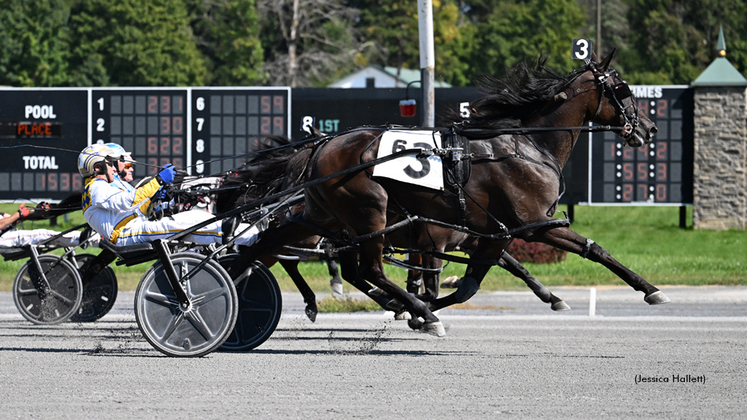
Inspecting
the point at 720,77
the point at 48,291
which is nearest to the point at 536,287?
the point at 48,291

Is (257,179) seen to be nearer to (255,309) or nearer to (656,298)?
(255,309)

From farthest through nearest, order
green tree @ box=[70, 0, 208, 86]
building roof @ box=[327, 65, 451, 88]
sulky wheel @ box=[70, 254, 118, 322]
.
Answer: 1. building roof @ box=[327, 65, 451, 88]
2. green tree @ box=[70, 0, 208, 86]
3. sulky wheel @ box=[70, 254, 118, 322]

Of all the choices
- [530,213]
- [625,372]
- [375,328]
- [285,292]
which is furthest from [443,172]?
[285,292]

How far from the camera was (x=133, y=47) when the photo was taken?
48156 millimetres

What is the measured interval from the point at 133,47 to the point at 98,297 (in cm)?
3862

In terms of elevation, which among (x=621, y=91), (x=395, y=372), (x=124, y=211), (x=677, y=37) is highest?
(x=677, y=37)

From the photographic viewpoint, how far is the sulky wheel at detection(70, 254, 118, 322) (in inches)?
438

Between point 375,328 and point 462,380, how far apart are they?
11.5 ft

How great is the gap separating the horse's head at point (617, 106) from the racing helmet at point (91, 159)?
408cm

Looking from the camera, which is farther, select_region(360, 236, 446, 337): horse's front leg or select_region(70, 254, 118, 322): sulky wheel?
select_region(70, 254, 118, 322): sulky wheel

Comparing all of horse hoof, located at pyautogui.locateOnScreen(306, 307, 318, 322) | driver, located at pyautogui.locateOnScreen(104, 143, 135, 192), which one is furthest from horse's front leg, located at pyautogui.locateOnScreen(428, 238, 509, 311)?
driver, located at pyautogui.locateOnScreen(104, 143, 135, 192)

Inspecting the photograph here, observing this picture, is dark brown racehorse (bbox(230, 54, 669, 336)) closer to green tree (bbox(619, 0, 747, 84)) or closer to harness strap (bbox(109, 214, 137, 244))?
harness strap (bbox(109, 214, 137, 244))

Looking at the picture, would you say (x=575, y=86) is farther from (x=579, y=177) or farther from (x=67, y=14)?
(x=67, y=14)

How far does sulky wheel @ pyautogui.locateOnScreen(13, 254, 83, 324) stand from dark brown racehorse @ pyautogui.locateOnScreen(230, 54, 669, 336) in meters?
2.81
